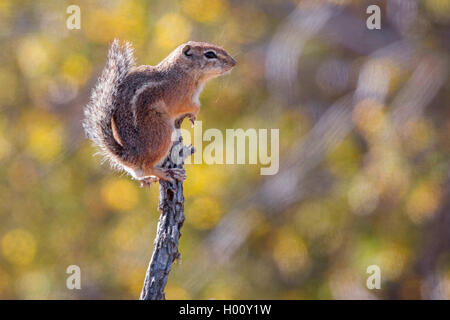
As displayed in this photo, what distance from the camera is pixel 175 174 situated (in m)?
3.33

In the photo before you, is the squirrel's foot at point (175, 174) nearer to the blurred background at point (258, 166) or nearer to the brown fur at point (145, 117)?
the brown fur at point (145, 117)

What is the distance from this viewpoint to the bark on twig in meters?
2.96

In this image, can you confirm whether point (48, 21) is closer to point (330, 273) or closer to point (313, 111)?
point (313, 111)

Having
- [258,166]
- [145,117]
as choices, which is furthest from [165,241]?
[258,166]

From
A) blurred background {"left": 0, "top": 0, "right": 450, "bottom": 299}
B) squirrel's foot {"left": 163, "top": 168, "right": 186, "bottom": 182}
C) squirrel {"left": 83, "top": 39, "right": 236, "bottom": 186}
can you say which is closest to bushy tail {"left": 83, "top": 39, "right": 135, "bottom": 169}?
squirrel {"left": 83, "top": 39, "right": 236, "bottom": 186}

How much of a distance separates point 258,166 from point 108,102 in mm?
3844

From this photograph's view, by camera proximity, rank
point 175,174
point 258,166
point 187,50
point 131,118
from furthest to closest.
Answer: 1. point 258,166
2. point 187,50
3. point 131,118
4. point 175,174

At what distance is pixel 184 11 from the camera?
6.91 m

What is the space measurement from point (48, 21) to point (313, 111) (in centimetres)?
311

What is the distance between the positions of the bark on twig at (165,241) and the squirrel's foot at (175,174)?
2 centimetres

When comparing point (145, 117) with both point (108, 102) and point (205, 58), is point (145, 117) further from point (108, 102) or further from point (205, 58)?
point (205, 58)

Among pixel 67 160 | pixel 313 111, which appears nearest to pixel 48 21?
pixel 67 160

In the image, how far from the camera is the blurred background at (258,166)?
6.57m

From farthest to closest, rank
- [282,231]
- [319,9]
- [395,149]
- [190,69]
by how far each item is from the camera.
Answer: [282,231]
[319,9]
[395,149]
[190,69]
